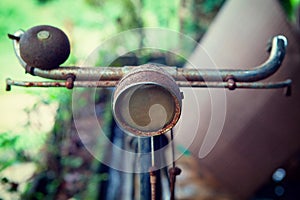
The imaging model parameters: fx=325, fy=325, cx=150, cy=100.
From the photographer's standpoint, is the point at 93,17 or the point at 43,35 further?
the point at 93,17

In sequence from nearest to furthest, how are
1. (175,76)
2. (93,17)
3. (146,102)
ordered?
(146,102) → (175,76) → (93,17)

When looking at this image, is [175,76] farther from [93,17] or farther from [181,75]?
[93,17]

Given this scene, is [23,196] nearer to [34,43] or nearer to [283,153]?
[34,43]

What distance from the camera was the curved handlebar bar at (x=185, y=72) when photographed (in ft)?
3.64

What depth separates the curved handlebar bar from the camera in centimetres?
111

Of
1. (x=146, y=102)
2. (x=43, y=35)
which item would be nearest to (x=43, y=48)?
(x=43, y=35)

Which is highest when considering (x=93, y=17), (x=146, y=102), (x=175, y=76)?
(x=93, y=17)

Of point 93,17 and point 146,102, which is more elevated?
point 93,17

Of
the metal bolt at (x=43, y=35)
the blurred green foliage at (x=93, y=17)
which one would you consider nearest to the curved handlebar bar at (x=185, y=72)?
the metal bolt at (x=43, y=35)

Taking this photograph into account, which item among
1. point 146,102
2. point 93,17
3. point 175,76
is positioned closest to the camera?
point 146,102

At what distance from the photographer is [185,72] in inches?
44.1

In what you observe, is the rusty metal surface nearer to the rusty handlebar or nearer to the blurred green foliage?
the rusty handlebar

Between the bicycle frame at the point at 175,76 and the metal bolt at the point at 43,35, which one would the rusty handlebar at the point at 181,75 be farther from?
the metal bolt at the point at 43,35

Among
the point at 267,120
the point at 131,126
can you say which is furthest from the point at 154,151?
the point at 267,120
